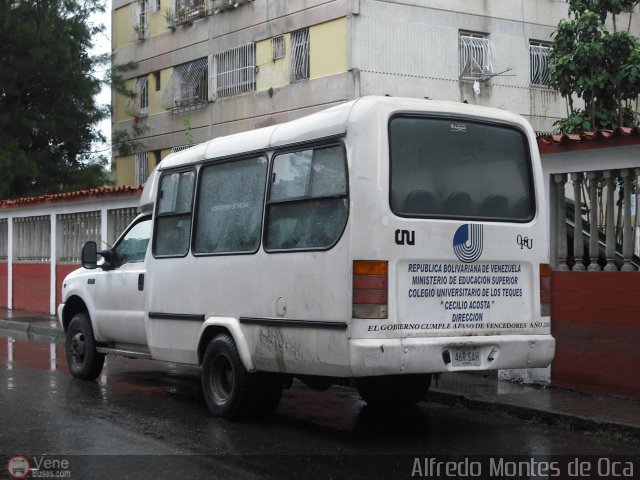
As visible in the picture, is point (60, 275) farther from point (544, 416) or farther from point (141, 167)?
point (141, 167)

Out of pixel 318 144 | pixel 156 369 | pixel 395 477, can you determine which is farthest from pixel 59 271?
pixel 395 477

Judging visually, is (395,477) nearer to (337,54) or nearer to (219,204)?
(219,204)

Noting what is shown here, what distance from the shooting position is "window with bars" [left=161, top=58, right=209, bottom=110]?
32.2 metres

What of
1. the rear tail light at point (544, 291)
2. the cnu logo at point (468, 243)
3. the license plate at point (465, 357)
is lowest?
the license plate at point (465, 357)

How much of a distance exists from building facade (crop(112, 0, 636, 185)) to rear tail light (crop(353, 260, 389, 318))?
18.0m

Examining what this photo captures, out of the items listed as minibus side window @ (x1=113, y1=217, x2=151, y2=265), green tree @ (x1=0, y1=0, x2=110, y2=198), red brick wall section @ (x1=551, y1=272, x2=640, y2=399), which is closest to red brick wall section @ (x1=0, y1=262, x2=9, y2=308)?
green tree @ (x1=0, y1=0, x2=110, y2=198)

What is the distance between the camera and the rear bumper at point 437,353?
711 centimetres

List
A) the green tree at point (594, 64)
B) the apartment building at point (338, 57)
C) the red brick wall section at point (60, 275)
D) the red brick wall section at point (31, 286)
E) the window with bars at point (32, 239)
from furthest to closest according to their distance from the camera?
1. the apartment building at point (338, 57)
2. the window with bars at point (32, 239)
3. the red brick wall section at point (31, 286)
4. the red brick wall section at point (60, 275)
5. the green tree at point (594, 64)

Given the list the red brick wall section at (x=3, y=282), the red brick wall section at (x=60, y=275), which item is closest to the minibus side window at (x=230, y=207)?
the red brick wall section at (x=60, y=275)

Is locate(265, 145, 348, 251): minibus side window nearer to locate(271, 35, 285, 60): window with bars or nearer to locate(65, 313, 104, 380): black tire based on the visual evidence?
locate(65, 313, 104, 380): black tire

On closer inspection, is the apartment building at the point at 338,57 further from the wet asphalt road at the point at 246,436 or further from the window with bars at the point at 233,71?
the wet asphalt road at the point at 246,436

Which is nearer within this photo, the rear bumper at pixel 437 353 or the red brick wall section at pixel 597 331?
the rear bumper at pixel 437 353

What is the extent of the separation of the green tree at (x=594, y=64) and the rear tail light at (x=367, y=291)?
32.3 ft

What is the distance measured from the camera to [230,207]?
8.69 m
